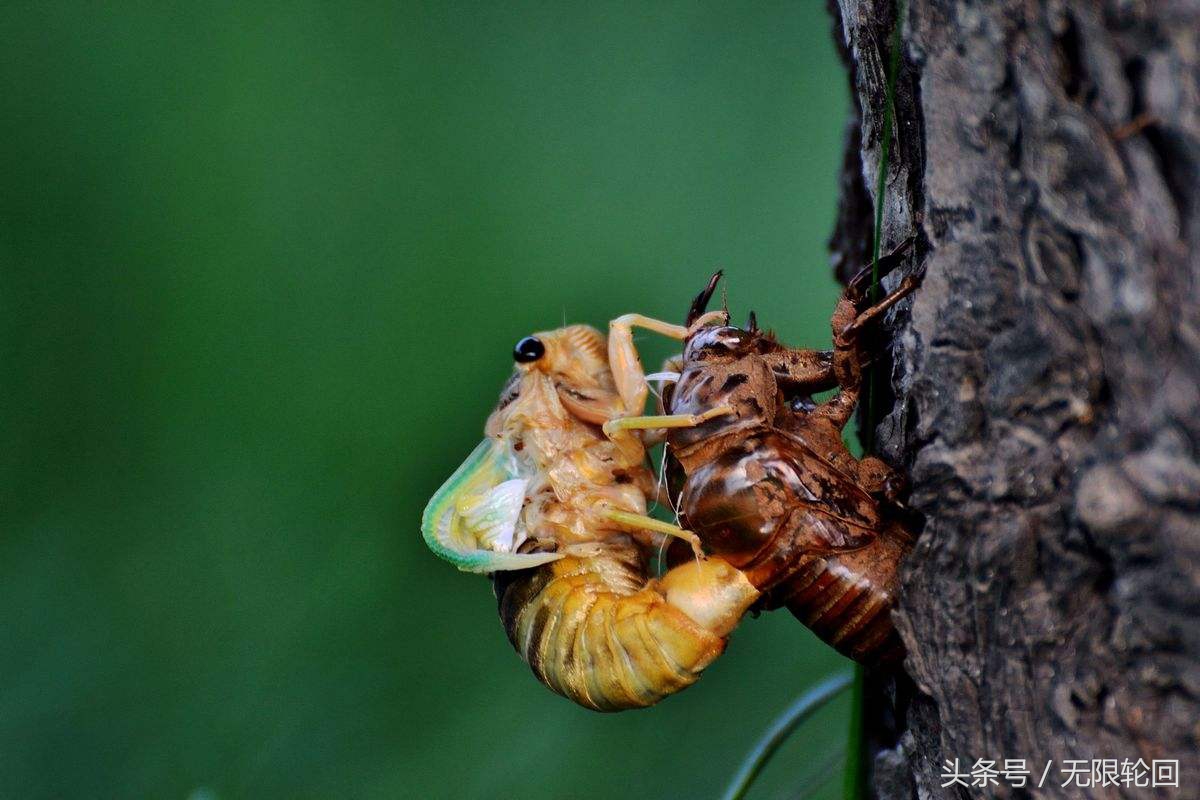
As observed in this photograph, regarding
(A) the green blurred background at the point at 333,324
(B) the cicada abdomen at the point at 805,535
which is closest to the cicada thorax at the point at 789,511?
(B) the cicada abdomen at the point at 805,535

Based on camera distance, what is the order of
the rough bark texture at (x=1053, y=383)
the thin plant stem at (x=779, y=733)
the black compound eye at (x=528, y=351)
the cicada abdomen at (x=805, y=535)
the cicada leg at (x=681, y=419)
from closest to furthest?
the rough bark texture at (x=1053, y=383)
the cicada abdomen at (x=805, y=535)
the cicada leg at (x=681, y=419)
the thin plant stem at (x=779, y=733)
the black compound eye at (x=528, y=351)

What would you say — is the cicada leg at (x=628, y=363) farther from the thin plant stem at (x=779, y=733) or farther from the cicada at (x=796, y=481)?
the thin plant stem at (x=779, y=733)

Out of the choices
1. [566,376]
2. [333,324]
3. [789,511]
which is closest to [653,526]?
[789,511]

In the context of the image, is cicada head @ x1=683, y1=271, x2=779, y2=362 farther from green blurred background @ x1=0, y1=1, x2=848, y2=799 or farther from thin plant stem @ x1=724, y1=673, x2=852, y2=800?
green blurred background @ x1=0, y1=1, x2=848, y2=799

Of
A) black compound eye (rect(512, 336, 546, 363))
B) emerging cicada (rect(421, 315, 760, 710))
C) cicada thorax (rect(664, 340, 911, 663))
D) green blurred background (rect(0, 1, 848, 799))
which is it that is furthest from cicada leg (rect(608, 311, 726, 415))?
green blurred background (rect(0, 1, 848, 799))

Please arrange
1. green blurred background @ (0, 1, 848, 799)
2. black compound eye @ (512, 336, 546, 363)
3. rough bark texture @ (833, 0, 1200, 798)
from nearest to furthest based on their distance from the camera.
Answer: rough bark texture @ (833, 0, 1200, 798), black compound eye @ (512, 336, 546, 363), green blurred background @ (0, 1, 848, 799)

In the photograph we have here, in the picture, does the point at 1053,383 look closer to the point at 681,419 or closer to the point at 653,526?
the point at 681,419

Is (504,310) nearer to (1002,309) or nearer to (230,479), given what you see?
(230,479)

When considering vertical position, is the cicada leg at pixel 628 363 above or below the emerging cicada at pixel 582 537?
above
